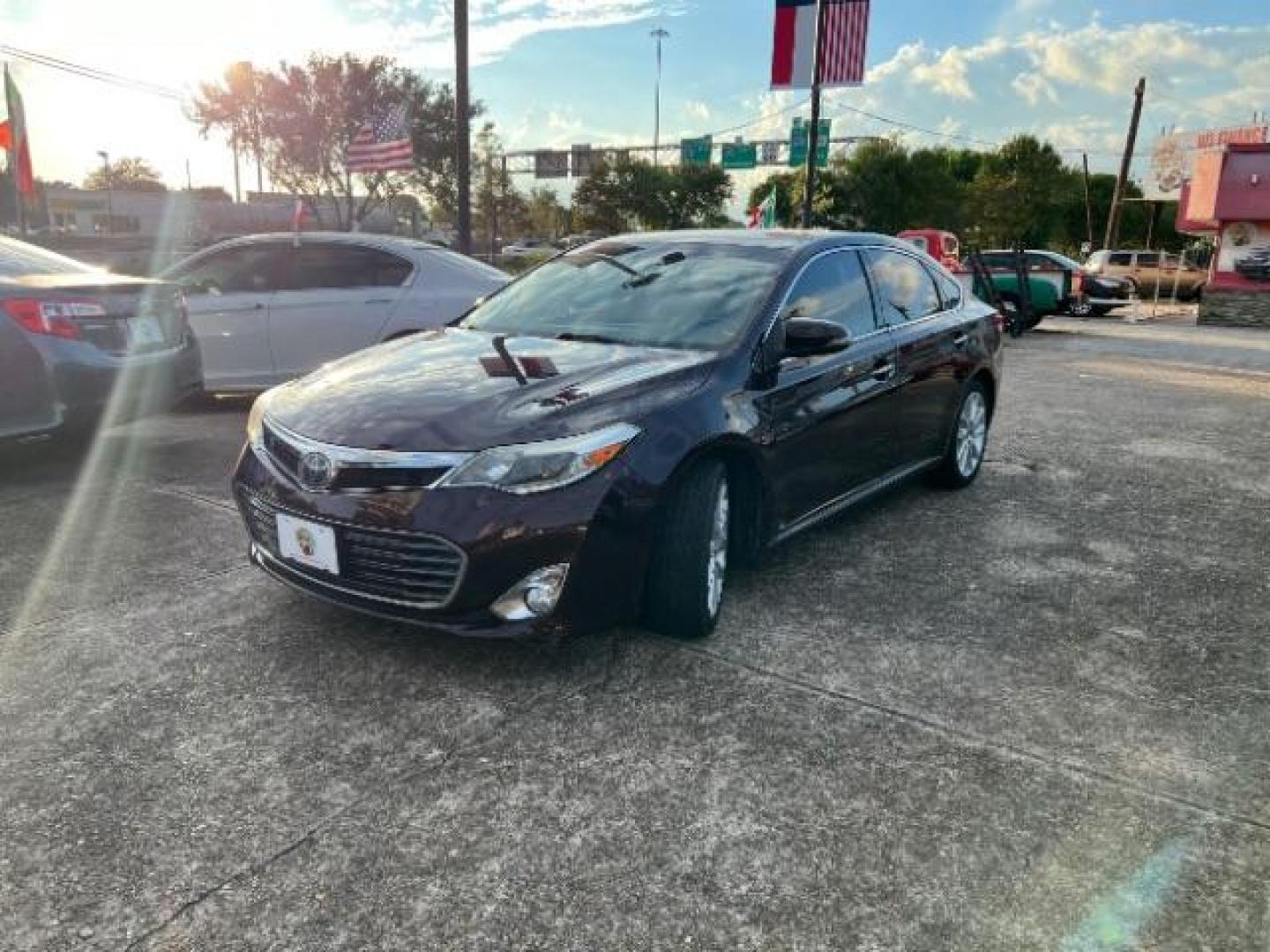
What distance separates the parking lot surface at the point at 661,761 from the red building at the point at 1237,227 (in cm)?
1957

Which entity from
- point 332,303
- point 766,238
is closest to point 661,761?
point 766,238

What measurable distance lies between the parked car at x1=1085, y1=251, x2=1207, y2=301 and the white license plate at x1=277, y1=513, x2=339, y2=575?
1106 inches

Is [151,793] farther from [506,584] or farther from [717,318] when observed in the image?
[717,318]

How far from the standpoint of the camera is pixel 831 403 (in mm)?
3979

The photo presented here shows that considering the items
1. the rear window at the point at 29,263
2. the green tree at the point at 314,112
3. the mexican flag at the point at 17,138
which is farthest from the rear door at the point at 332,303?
the green tree at the point at 314,112

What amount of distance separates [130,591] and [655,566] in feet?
7.03

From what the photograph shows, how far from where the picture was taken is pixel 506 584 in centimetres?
289

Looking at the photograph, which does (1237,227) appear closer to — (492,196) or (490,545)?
(490,545)

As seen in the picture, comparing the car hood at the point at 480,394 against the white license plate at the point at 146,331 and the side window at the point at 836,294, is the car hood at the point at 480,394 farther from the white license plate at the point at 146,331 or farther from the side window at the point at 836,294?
the white license plate at the point at 146,331

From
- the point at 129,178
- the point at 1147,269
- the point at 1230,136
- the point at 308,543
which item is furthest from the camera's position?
the point at 129,178

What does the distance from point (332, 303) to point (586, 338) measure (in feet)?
13.4

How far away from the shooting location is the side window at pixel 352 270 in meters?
7.35

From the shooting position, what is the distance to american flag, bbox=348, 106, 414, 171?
16.3m

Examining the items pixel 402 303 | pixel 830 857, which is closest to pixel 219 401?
pixel 402 303
